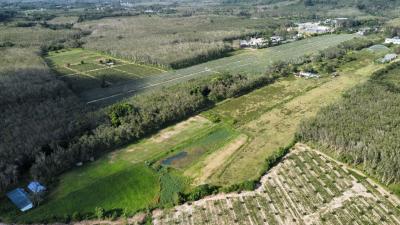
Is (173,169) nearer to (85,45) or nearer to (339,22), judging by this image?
(85,45)

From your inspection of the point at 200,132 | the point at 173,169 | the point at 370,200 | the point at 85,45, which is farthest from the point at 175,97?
the point at 85,45

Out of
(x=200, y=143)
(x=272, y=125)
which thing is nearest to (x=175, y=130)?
(x=200, y=143)

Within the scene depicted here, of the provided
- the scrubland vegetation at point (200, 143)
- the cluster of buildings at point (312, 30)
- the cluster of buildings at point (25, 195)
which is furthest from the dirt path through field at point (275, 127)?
the cluster of buildings at point (312, 30)

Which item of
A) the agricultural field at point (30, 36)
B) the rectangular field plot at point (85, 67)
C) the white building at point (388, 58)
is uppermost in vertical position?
the agricultural field at point (30, 36)

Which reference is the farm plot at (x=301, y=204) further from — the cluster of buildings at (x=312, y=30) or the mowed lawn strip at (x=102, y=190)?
the cluster of buildings at (x=312, y=30)

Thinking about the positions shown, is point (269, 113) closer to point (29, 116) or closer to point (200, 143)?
point (200, 143)

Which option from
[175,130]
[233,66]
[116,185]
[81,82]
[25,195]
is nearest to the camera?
[25,195]
